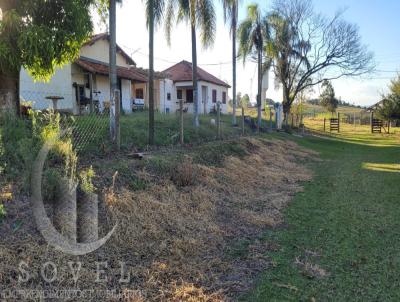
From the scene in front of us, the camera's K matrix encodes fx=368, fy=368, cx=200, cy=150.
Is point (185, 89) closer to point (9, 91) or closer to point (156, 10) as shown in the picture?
point (156, 10)

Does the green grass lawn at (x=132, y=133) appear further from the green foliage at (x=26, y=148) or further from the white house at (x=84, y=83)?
the white house at (x=84, y=83)

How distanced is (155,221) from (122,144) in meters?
4.44

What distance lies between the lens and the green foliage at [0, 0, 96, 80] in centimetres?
685

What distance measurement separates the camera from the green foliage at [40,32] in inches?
270

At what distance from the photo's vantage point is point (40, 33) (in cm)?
686

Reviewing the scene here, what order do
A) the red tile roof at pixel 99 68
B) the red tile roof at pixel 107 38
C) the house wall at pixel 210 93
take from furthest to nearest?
the house wall at pixel 210 93 < the red tile roof at pixel 107 38 < the red tile roof at pixel 99 68

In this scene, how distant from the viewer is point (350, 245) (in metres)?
4.98

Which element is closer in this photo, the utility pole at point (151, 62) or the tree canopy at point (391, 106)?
the utility pole at point (151, 62)

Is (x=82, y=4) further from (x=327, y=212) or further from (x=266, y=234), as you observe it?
(x=327, y=212)

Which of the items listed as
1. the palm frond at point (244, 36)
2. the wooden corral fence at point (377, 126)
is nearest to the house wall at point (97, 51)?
the palm frond at point (244, 36)

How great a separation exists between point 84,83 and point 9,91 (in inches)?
495

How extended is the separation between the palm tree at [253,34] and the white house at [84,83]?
22.5 feet

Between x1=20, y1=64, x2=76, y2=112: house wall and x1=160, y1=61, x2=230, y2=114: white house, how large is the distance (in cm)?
1208
